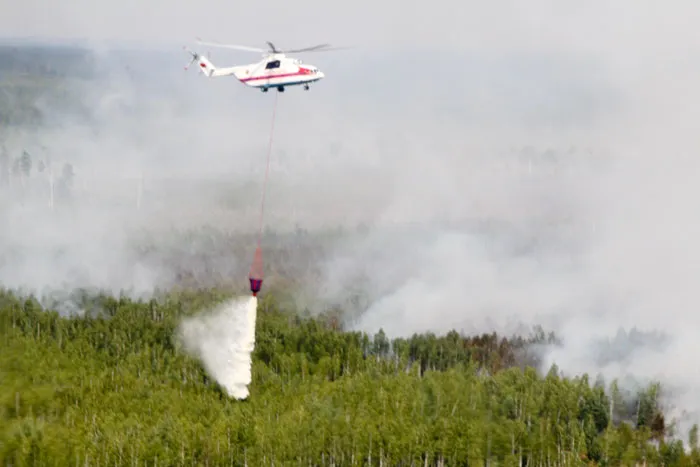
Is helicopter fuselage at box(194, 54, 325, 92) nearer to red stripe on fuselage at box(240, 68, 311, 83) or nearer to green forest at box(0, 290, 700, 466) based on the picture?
red stripe on fuselage at box(240, 68, 311, 83)

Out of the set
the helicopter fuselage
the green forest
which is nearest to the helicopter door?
the helicopter fuselage

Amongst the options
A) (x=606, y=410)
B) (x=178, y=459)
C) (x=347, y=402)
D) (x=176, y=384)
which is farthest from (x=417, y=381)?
(x=178, y=459)

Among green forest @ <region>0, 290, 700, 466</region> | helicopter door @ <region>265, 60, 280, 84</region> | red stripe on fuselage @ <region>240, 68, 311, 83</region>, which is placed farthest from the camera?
green forest @ <region>0, 290, 700, 466</region>

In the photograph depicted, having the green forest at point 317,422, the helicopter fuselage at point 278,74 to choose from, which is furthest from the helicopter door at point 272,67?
the green forest at point 317,422

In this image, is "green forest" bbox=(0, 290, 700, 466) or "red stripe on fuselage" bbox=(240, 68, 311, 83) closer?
"red stripe on fuselage" bbox=(240, 68, 311, 83)

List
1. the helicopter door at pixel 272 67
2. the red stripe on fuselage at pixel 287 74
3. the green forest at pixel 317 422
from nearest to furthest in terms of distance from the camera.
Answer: the red stripe on fuselage at pixel 287 74
the helicopter door at pixel 272 67
the green forest at pixel 317 422

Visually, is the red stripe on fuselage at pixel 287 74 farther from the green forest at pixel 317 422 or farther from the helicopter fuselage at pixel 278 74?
the green forest at pixel 317 422

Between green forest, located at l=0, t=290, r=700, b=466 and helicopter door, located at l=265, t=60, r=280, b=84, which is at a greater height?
helicopter door, located at l=265, t=60, r=280, b=84

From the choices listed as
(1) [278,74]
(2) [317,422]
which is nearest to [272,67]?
(1) [278,74]

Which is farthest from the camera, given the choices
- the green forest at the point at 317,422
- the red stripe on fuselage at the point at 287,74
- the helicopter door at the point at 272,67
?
the green forest at the point at 317,422

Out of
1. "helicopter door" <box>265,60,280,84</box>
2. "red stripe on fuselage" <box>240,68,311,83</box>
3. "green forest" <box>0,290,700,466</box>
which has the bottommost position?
"green forest" <box>0,290,700,466</box>

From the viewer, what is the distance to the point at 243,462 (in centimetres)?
13475

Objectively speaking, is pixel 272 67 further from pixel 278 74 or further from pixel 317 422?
pixel 317 422

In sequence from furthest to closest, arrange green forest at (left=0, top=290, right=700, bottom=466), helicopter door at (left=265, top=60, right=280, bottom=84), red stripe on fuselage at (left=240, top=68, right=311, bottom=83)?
green forest at (left=0, top=290, right=700, bottom=466) < helicopter door at (left=265, top=60, right=280, bottom=84) < red stripe on fuselage at (left=240, top=68, right=311, bottom=83)
